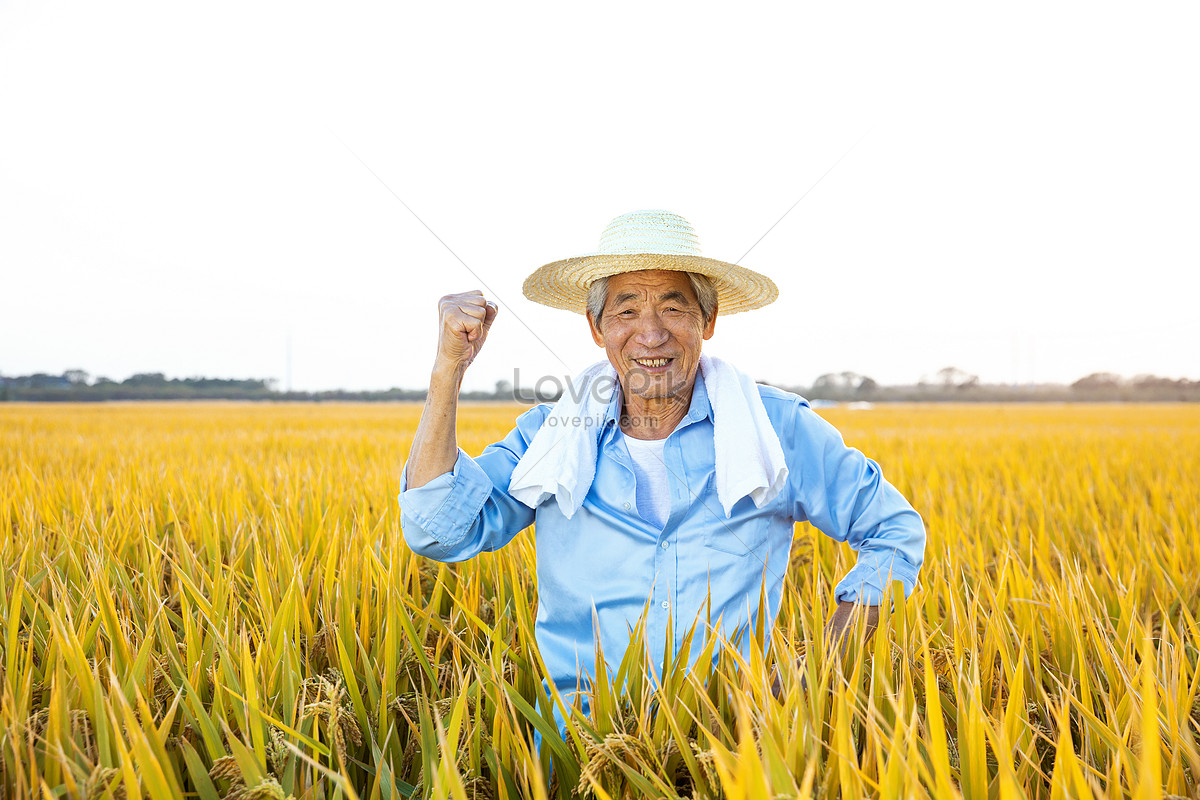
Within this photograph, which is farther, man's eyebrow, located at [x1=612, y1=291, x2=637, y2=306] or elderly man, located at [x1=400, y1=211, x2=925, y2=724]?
man's eyebrow, located at [x1=612, y1=291, x2=637, y2=306]

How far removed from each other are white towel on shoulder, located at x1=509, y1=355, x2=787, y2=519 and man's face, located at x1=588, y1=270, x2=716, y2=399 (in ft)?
0.27

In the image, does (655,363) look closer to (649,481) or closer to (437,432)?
(649,481)

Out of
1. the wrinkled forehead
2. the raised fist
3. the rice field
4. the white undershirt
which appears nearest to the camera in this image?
the rice field

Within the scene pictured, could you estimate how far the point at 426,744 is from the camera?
1.13 m

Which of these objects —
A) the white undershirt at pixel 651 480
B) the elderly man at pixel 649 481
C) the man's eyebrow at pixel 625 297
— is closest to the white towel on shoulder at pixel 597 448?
the elderly man at pixel 649 481

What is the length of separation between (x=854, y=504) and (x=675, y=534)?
1.49 ft

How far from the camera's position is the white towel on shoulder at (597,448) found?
61.2 inches

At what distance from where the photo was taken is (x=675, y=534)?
1.60m

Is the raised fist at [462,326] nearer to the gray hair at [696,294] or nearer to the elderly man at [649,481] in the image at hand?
the elderly man at [649,481]

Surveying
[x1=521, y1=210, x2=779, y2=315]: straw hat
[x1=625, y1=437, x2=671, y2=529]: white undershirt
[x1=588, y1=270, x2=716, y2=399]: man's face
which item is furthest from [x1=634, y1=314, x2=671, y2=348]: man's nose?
[x1=625, y1=437, x2=671, y2=529]: white undershirt

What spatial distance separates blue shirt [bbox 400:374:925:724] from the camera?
5.09 feet

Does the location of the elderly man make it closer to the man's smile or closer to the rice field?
the man's smile

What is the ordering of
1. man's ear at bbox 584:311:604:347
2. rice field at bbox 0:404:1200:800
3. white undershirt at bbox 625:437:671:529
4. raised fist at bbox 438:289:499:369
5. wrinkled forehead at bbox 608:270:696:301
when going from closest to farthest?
1. rice field at bbox 0:404:1200:800
2. raised fist at bbox 438:289:499:369
3. white undershirt at bbox 625:437:671:529
4. wrinkled forehead at bbox 608:270:696:301
5. man's ear at bbox 584:311:604:347

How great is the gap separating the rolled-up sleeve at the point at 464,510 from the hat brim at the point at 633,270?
0.57 metres
